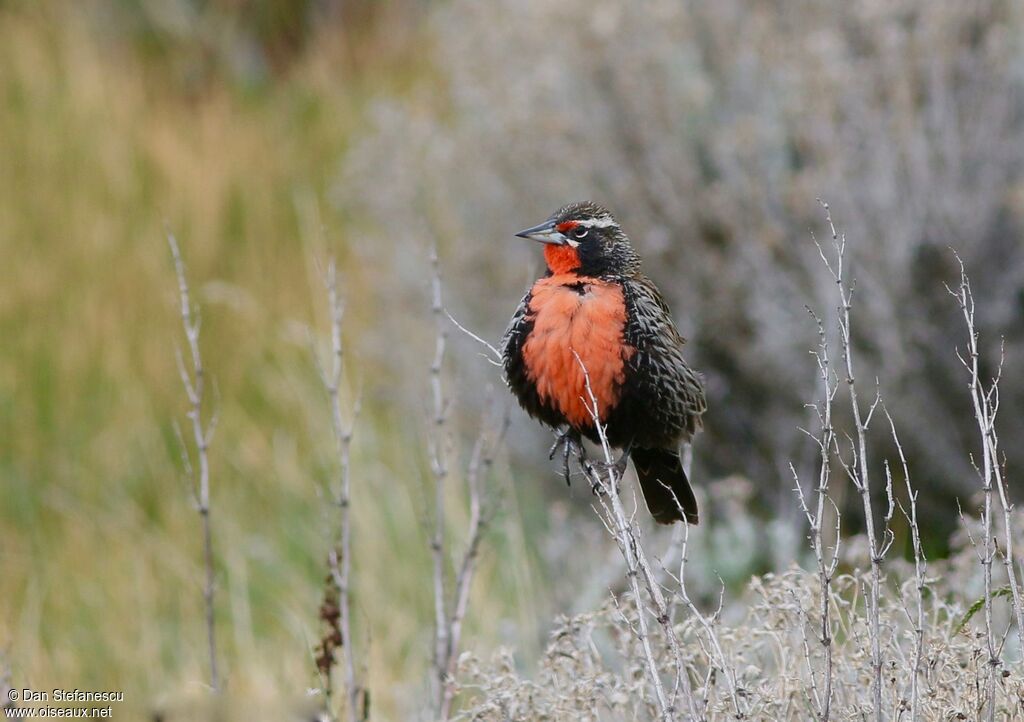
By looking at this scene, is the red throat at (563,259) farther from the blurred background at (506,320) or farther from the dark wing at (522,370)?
the blurred background at (506,320)

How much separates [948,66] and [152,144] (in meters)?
4.47

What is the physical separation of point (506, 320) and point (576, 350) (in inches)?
116

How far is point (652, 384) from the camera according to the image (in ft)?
9.47

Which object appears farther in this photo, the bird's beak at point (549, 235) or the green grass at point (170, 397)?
the green grass at point (170, 397)

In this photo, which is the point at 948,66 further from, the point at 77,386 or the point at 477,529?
the point at 77,386

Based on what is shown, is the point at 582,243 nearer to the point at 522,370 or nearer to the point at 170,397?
the point at 522,370

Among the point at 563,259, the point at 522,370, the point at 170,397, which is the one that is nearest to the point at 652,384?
the point at 522,370

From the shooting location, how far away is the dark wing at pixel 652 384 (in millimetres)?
2885

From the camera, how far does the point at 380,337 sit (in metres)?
6.24

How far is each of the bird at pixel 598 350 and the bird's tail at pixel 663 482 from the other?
90 mm

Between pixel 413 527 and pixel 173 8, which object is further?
pixel 173 8

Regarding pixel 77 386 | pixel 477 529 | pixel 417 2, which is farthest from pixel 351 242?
pixel 477 529

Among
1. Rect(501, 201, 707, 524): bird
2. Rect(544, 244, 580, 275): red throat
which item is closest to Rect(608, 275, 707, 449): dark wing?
Rect(501, 201, 707, 524): bird

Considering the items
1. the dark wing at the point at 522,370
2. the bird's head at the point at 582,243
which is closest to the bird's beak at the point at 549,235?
the bird's head at the point at 582,243
